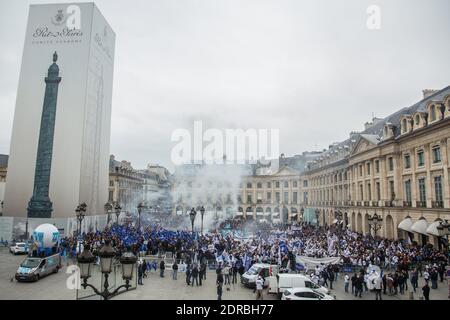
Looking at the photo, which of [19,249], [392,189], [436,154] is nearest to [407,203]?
[392,189]

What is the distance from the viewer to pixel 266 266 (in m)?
18.5

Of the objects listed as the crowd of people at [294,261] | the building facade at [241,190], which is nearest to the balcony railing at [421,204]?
the crowd of people at [294,261]

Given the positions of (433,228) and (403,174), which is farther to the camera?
(403,174)

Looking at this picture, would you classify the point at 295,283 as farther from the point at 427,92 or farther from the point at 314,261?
the point at 427,92

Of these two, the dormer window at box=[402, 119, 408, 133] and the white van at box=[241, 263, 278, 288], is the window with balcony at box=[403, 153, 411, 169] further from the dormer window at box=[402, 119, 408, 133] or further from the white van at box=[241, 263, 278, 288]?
the white van at box=[241, 263, 278, 288]

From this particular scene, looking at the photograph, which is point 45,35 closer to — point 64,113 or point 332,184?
point 64,113

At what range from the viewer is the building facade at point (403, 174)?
28.9m

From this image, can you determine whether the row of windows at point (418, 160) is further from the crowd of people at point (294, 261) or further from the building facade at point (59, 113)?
the building facade at point (59, 113)

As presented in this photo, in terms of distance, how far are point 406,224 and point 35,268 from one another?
3299 centimetres

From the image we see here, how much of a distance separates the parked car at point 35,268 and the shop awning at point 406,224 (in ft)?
104

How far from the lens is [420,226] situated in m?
30.2

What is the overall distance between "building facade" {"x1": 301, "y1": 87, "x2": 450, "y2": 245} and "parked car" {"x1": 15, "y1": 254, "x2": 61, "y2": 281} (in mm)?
26664

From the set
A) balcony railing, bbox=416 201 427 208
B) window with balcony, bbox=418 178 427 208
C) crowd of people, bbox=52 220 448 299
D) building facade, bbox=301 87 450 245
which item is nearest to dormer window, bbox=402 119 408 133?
building facade, bbox=301 87 450 245
